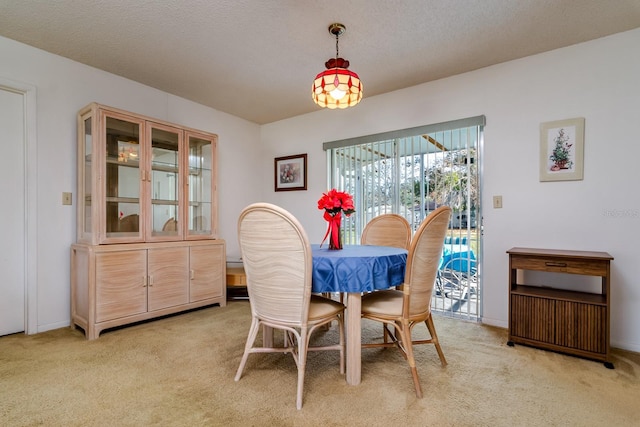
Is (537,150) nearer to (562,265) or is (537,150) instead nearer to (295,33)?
(562,265)

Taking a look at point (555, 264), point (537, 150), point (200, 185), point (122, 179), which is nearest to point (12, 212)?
point (122, 179)

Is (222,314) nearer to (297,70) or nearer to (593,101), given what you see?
(297,70)

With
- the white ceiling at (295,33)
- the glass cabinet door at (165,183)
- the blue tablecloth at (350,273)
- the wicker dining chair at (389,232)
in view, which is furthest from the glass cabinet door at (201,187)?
the blue tablecloth at (350,273)

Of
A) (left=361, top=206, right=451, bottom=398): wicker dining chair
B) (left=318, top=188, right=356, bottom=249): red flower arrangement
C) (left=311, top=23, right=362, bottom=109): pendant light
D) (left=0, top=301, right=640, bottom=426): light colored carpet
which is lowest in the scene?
(left=0, top=301, right=640, bottom=426): light colored carpet

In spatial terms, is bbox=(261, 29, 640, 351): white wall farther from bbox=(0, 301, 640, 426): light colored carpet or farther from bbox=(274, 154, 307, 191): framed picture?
bbox=(274, 154, 307, 191): framed picture

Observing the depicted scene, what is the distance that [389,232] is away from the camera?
271 cm

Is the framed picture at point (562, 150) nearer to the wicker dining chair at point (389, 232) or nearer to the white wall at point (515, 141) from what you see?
the white wall at point (515, 141)

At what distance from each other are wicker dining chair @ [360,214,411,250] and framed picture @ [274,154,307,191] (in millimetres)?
1561

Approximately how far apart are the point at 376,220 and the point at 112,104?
2.78 metres

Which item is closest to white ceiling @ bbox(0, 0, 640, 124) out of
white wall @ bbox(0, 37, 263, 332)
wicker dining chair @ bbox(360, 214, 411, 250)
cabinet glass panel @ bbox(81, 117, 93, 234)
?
white wall @ bbox(0, 37, 263, 332)

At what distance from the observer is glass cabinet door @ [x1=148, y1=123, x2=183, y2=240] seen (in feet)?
9.66

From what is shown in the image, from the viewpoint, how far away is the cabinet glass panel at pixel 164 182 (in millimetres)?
2961

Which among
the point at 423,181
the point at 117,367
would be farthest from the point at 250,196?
the point at 117,367

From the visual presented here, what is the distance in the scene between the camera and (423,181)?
318cm
